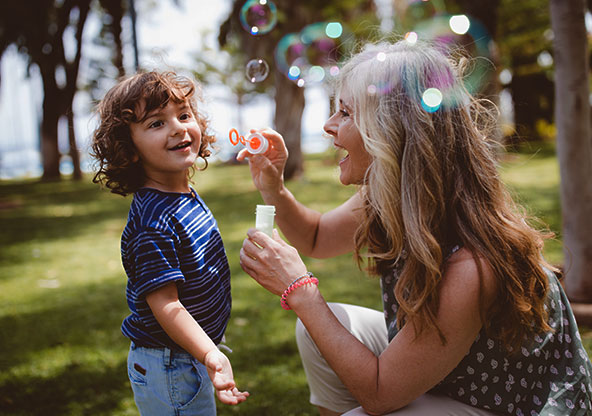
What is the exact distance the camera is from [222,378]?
1283 mm

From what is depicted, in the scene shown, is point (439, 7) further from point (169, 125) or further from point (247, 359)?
point (169, 125)

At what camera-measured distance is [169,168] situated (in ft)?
4.94

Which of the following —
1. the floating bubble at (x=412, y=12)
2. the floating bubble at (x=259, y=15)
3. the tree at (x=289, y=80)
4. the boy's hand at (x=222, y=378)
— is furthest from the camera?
the tree at (x=289, y=80)

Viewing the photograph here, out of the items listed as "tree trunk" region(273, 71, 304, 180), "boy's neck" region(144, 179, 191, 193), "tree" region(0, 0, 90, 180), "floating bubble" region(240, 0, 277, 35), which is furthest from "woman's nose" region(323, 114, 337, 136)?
"tree" region(0, 0, 90, 180)

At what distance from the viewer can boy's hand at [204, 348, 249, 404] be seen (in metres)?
1.25

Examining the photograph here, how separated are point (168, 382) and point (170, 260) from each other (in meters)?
0.37

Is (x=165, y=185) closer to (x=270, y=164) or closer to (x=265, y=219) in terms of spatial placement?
(x=265, y=219)

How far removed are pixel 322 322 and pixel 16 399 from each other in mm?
1763

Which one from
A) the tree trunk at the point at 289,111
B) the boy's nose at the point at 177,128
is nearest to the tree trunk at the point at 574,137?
the boy's nose at the point at 177,128

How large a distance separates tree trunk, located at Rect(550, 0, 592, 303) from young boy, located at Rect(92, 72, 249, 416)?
2.20 metres

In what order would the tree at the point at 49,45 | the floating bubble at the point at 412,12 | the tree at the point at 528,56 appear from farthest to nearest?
the tree at the point at 528,56, the tree at the point at 49,45, the floating bubble at the point at 412,12

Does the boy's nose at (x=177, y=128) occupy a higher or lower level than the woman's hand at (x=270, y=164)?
higher

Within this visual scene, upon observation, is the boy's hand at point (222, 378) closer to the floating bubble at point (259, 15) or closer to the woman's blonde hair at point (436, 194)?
the woman's blonde hair at point (436, 194)

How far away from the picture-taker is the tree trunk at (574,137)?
9.24 feet
